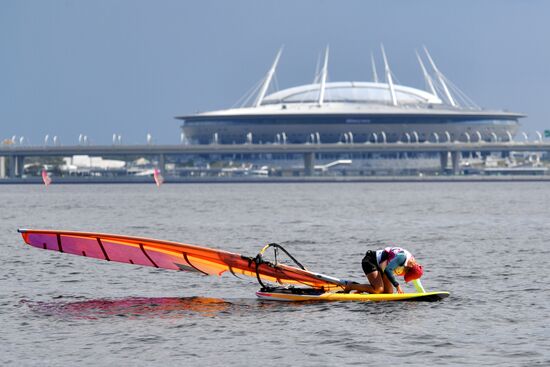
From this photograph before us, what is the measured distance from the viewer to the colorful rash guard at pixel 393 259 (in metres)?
41.9

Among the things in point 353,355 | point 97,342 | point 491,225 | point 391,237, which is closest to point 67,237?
point 97,342

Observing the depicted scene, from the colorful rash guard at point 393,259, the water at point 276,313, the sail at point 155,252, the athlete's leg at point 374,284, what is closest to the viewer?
the water at point 276,313

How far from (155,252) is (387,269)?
8.03 meters

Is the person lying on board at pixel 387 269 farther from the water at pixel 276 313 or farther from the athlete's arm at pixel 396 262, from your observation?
the water at pixel 276 313

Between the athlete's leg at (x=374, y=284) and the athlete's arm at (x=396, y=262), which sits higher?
the athlete's arm at (x=396, y=262)

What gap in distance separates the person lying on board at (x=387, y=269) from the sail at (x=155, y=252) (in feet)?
7.19

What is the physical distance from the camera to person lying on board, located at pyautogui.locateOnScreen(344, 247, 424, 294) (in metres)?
41.9

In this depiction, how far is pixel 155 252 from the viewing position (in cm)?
4603

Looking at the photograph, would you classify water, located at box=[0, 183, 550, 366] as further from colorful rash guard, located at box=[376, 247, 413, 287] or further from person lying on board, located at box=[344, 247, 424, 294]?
colorful rash guard, located at box=[376, 247, 413, 287]

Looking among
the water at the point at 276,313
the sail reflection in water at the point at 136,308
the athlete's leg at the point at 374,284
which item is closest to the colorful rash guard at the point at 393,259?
the athlete's leg at the point at 374,284

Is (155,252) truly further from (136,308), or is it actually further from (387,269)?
(387,269)

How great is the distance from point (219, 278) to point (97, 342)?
1624 centimetres

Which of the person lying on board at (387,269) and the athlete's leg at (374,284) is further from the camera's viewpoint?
the athlete's leg at (374,284)

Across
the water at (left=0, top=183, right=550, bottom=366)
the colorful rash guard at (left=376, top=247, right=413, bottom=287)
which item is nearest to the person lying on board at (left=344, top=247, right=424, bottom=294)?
the colorful rash guard at (left=376, top=247, right=413, bottom=287)
